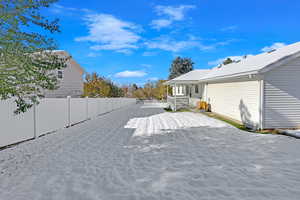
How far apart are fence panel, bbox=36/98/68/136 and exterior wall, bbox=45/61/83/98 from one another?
9.89 m

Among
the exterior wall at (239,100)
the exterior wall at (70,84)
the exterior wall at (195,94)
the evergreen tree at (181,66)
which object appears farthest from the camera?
the evergreen tree at (181,66)

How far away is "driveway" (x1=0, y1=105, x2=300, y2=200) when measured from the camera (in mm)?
3066

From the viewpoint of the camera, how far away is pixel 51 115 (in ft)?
26.7

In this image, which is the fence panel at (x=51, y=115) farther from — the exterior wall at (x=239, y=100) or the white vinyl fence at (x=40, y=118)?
the exterior wall at (x=239, y=100)

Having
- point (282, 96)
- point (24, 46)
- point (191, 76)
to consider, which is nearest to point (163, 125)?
point (282, 96)

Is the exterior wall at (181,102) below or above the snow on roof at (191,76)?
below

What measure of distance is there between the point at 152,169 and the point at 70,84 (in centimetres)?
1891

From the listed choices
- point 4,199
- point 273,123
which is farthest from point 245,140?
point 4,199

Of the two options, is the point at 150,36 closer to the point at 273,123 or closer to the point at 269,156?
the point at 273,123

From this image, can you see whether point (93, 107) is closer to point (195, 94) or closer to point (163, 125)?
point (163, 125)

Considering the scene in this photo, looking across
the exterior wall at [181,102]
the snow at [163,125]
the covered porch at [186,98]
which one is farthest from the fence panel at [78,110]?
the exterior wall at [181,102]

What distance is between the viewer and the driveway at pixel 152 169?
3066 millimetres

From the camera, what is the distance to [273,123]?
8.48 metres

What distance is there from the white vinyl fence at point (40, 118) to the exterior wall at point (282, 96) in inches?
396
